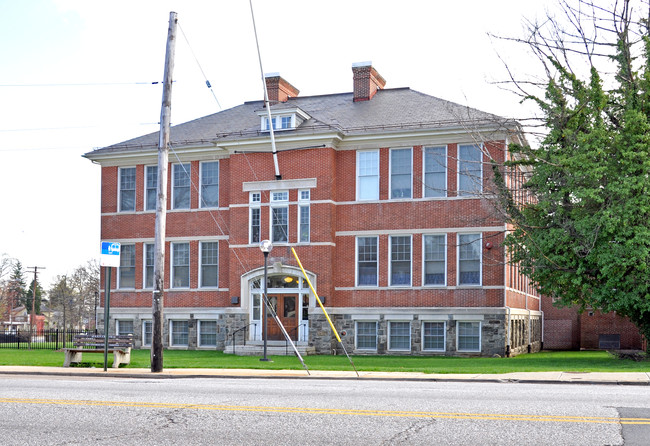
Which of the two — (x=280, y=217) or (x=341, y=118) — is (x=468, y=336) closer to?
(x=280, y=217)

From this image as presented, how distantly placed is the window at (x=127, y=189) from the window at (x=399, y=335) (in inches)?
559

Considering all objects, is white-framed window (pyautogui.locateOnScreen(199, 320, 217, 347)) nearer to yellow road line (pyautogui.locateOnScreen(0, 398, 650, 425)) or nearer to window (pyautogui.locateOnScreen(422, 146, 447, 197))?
window (pyautogui.locateOnScreen(422, 146, 447, 197))

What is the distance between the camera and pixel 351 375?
18.3 metres

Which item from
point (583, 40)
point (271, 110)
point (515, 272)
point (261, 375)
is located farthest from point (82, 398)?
point (515, 272)

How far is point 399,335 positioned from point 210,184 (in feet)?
37.3

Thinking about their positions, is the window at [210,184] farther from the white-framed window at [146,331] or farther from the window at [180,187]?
the white-framed window at [146,331]

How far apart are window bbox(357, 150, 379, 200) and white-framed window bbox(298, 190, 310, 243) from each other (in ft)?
7.66

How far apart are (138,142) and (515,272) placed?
19.2m

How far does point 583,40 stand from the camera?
81.2ft

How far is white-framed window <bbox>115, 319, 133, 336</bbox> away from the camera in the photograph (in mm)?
37000

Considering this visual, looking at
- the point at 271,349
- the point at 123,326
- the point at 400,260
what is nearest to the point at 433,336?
the point at 400,260

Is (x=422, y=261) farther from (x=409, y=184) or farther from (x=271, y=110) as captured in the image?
(x=271, y=110)

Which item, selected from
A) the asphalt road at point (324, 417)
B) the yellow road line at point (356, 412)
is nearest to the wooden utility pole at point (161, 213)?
the asphalt road at point (324, 417)

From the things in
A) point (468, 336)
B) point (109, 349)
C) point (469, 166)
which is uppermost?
point (469, 166)
